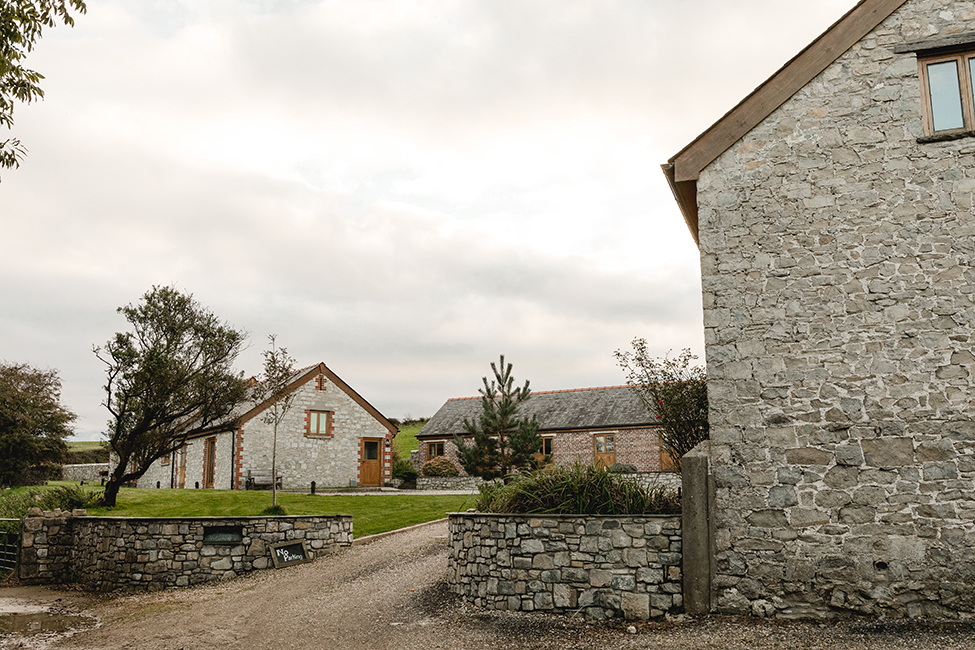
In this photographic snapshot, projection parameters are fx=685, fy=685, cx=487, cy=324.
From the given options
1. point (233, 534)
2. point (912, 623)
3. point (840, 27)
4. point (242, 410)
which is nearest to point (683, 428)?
point (912, 623)

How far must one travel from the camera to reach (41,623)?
9.80 metres

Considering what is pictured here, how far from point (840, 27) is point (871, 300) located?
356cm

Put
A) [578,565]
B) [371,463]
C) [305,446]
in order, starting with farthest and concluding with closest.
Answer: [371,463]
[305,446]
[578,565]

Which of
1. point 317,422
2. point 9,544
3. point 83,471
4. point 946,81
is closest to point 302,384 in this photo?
point 317,422

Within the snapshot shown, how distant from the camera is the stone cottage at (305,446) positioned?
86.8 ft

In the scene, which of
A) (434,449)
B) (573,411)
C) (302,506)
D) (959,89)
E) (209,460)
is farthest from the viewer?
(434,449)

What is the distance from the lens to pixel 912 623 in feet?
24.7

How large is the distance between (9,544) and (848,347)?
51.1 feet

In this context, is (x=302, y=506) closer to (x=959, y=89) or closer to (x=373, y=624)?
(x=373, y=624)

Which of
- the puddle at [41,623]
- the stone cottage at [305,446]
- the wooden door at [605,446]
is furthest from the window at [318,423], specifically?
the puddle at [41,623]

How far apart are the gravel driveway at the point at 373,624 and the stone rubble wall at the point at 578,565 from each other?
0.23 m

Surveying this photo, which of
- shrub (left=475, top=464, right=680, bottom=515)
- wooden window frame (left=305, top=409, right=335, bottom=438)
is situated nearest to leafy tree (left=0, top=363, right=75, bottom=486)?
wooden window frame (left=305, top=409, right=335, bottom=438)

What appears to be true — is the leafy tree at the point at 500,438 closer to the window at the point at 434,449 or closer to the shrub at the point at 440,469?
the shrub at the point at 440,469

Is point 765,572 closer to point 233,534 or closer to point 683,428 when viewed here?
point 683,428
